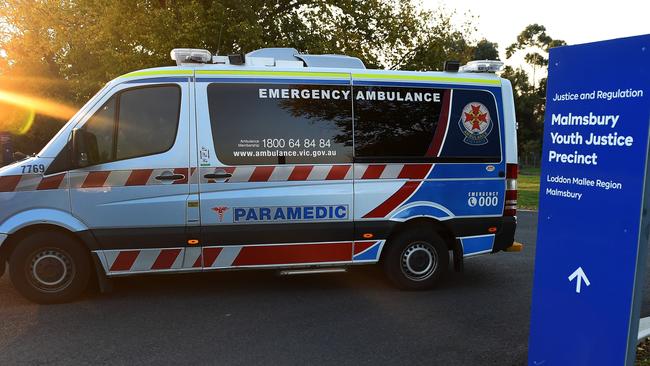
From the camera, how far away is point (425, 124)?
5480mm

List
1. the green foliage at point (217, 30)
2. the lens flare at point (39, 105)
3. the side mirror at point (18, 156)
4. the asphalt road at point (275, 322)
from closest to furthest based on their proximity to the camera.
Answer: the asphalt road at point (275, 322), the side mirror at point (18, 156), the green foliage at point (217, 30), the lens flare at point (39, 105)

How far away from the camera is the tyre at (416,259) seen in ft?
18.1

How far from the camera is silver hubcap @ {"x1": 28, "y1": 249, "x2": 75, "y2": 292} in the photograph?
4.93 metres

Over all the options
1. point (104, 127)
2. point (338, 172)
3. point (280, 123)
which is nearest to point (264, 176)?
point (280, 123)

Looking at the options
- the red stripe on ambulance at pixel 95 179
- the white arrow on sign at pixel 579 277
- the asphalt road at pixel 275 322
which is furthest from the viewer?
the red stripe on ambulance at pixel 95 179

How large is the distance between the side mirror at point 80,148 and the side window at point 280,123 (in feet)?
3.88

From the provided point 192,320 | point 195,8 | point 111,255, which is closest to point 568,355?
point 192,320

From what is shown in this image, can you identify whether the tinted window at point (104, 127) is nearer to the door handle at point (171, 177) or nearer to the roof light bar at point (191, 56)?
the door handle at point (171, 177)

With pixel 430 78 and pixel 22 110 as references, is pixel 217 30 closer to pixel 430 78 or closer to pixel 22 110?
pixel 430 78

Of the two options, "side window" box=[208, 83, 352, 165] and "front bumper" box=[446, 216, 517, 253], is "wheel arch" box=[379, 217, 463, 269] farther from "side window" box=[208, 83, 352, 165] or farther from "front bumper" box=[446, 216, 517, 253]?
"side window" box=[208, 83, 352, 165]

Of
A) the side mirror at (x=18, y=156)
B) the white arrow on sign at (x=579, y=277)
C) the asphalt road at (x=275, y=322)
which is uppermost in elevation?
the side mirror at (x=18, y=156)

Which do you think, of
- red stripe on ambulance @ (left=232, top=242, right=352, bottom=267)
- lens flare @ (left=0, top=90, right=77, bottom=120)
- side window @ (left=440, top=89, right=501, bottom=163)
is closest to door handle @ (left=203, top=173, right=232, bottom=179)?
red stripe on ambulance @ (left=232, top=242, right=352, bottom=267)

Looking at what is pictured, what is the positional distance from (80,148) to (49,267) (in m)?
1.19

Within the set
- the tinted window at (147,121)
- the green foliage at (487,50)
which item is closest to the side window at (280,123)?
the tinted window at (147,121)
